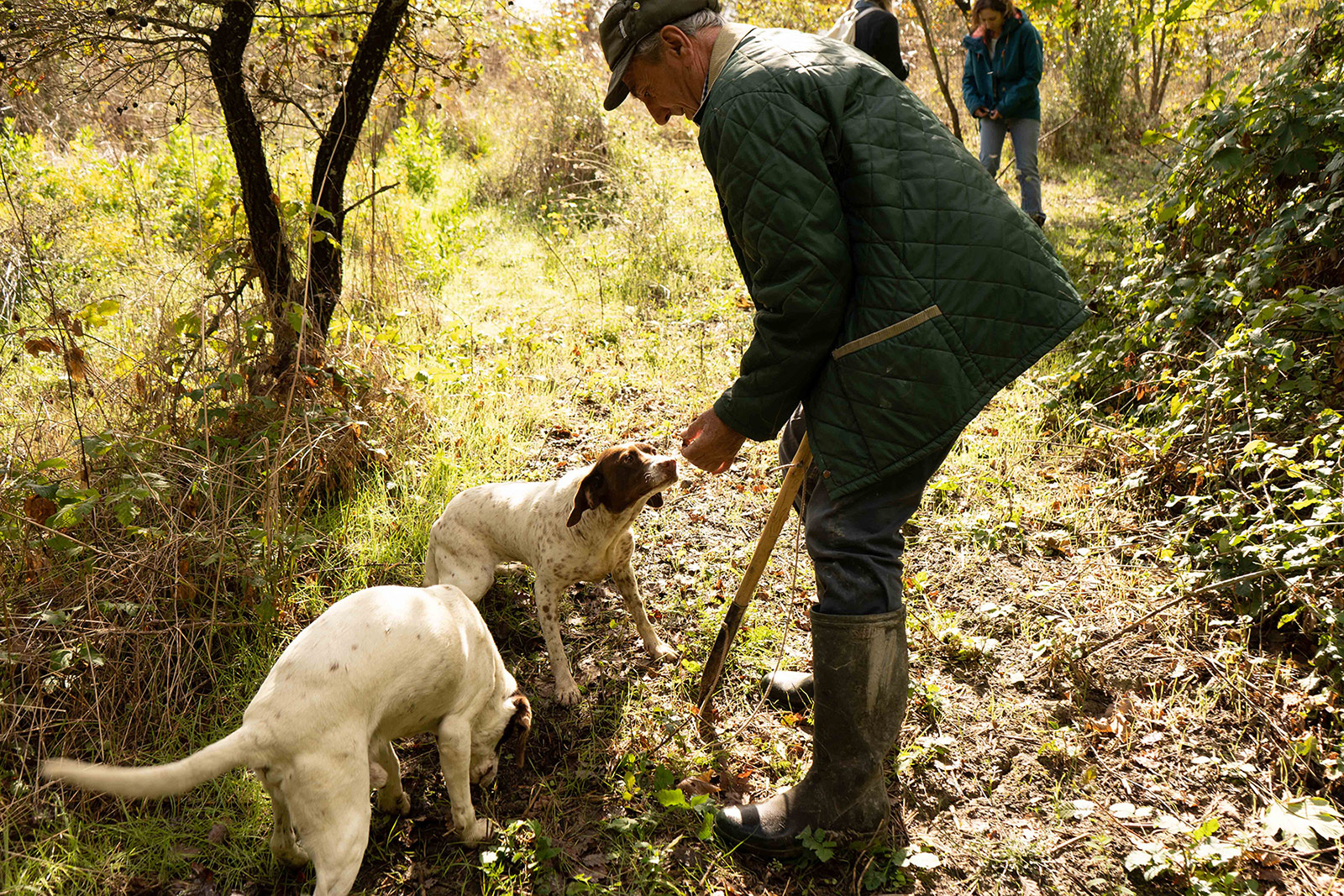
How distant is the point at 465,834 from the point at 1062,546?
2.85 m

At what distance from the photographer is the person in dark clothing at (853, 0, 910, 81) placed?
16.3ft

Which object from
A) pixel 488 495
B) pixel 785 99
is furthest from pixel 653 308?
pixel 785 99

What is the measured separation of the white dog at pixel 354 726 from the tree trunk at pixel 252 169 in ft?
6.13

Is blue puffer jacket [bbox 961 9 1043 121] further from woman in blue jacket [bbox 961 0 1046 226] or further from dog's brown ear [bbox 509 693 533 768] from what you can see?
dog's brown ear [bbox 509 693 533 768]

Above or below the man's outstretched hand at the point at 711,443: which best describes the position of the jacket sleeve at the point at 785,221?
above

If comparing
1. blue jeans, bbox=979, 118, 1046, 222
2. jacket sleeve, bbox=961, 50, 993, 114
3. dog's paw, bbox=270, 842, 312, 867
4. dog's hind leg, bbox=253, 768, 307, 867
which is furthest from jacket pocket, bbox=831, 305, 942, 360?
jacket sleeve, bbox=961, 50, 993, 114

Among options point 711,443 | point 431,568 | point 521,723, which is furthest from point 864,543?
point 431,568

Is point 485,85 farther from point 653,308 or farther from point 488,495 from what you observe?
point 488,495

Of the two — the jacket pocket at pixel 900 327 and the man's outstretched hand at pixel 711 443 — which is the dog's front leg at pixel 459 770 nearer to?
the man's outstretched hand at pixel 711 443

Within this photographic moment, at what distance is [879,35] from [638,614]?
12.9ft

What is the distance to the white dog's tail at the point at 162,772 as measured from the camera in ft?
5.80

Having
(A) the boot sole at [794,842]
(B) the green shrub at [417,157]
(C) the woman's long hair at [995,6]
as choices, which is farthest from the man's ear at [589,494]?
(B) the green shrub at [417,157]

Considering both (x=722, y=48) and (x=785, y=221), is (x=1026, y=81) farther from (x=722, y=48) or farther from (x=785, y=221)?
(x=785, y=221)

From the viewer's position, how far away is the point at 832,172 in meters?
2.10
